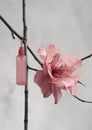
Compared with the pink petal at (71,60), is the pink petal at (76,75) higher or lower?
lower

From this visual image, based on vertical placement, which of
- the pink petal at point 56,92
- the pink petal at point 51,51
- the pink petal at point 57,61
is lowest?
the pink petal at point 56,92

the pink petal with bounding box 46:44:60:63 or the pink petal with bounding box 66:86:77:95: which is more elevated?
the pink petal with bounding box 46:44:60:63

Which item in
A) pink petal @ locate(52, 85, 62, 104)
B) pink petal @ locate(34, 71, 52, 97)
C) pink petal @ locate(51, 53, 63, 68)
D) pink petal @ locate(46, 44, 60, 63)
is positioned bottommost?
pink petal @ locate(52, 85, 62, 104)
